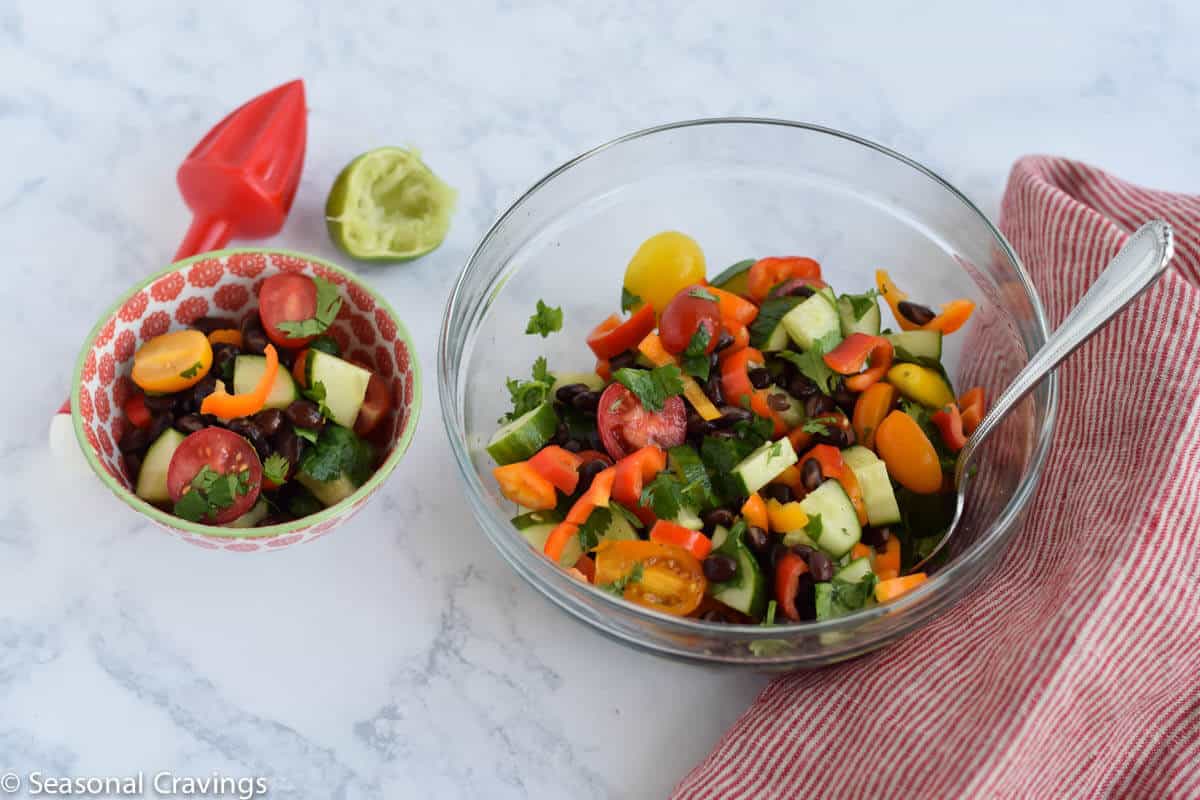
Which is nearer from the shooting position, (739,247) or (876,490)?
(876,490)

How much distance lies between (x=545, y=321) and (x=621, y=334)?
0.18 m

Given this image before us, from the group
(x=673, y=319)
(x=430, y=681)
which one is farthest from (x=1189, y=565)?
(x=430, y=681)

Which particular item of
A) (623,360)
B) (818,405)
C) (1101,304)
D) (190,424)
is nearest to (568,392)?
(623,360)

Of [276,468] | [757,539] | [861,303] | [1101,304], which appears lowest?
[276,468]

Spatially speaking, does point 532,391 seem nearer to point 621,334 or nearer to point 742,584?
point 621,334

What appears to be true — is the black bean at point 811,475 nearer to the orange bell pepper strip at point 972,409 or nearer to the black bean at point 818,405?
the black bean at point 818,405

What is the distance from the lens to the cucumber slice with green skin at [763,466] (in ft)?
6.75

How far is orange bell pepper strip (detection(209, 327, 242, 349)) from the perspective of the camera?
2221 millimetres

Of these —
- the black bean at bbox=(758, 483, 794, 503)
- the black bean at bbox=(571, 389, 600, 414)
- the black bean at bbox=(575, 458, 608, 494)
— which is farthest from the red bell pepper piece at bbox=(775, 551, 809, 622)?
the black bean at bbox=(571, 389, 600, 414)

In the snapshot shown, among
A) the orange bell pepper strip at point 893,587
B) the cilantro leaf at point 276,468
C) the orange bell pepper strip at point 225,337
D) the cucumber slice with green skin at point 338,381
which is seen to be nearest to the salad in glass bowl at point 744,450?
the orange bell pepper strip at point 893,587

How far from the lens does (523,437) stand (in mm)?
2121

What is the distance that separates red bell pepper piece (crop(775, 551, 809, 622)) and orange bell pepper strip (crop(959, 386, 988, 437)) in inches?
18.1

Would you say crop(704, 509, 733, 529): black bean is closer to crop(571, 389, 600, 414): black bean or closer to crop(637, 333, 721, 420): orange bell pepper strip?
crop(637, 333, 721, 420): orange bell pepper strip

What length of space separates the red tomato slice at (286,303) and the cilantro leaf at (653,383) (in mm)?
607
